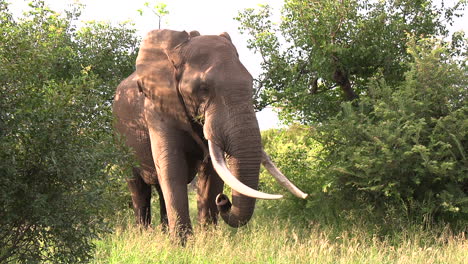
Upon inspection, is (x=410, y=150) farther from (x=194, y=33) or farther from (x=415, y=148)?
(x=194, y=33)

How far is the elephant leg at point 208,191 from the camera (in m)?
11.0

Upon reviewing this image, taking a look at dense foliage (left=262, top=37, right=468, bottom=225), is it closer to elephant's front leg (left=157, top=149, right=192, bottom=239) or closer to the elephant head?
the elephant head

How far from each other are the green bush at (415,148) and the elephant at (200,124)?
11.8ft

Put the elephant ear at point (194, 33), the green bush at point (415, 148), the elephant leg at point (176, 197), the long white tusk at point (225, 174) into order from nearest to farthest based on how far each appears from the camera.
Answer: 1. the long white tusk at point (225, 174)
2. the elephant leg at point (176, 197)
3. the elephant ear at point (194, 33)
4. the green bush at point (415, 148)

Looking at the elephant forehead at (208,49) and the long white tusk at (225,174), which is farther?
the elephant forehead at (208,49)

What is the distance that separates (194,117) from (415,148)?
4.73 m

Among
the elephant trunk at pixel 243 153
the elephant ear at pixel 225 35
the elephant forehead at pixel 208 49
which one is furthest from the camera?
the elephant ear at pixel 225 35

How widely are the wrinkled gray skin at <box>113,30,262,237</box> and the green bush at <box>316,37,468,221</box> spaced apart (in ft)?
12.5

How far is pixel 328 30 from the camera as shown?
54.3ft

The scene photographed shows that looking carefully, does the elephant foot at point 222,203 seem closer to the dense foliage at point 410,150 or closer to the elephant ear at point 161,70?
the elephant ear at point 161,70

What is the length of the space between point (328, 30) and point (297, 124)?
323 cm

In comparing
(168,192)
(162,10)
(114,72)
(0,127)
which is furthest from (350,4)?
(0,127)

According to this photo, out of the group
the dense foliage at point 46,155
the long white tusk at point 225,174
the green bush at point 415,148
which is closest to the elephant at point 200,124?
the long white tusk at point 225,174

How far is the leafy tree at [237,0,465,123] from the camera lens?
16.5 metres
